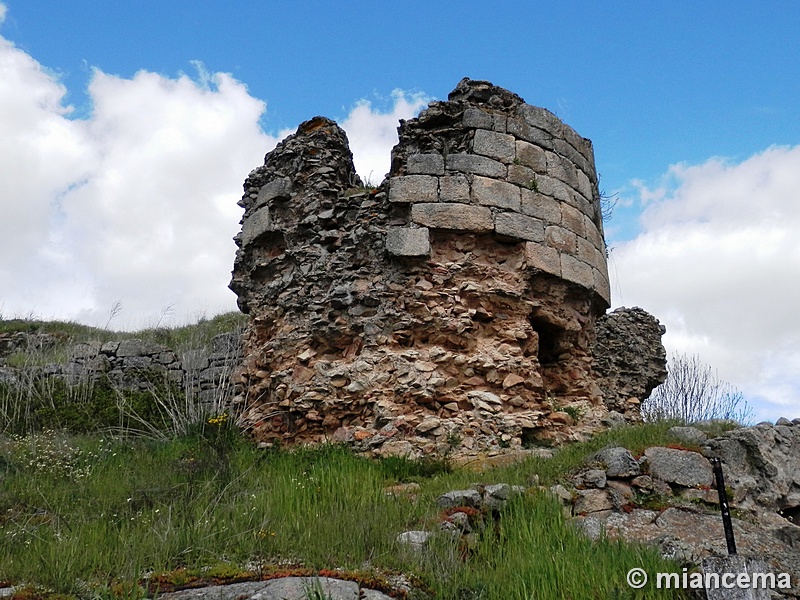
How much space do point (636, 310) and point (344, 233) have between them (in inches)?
175

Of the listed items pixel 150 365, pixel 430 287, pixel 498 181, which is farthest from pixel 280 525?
pixel 150 365

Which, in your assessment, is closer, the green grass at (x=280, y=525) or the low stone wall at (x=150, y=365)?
the green grass at (x=280, y=525)

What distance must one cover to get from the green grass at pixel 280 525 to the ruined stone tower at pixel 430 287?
0.56 metres

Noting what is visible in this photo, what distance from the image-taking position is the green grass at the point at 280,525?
3.82m

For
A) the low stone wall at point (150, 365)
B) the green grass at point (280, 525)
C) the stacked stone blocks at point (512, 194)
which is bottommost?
the green grass at point (280, 525)

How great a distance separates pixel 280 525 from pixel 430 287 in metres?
2.95

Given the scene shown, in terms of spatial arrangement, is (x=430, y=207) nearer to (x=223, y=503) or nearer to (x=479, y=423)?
(x=479, y=423)

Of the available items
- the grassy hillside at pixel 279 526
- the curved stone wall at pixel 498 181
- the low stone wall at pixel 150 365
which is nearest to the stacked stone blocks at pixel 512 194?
the curved stone wall at pixel 498 181

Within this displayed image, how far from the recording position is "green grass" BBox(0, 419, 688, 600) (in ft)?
12.5

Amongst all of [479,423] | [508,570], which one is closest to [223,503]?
[508,570]

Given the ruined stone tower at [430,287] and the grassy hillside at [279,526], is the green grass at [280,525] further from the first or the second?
the ruined stone tower at [430,287]

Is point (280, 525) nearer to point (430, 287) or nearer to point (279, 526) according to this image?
point (279, 526)

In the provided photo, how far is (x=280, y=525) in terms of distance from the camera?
4.49 metres

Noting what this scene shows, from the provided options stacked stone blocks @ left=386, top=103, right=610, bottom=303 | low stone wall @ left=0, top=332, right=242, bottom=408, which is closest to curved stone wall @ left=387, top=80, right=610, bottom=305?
stacked stone blocks @ left=386, top=103, right=610, bottom=303
